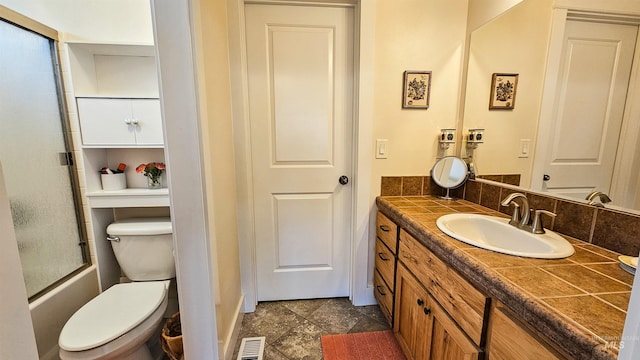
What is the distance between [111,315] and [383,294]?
1516 mm

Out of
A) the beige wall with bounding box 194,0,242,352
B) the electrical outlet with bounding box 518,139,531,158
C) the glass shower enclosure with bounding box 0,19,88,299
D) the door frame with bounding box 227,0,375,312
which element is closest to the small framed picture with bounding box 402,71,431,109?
the door frame with bounding box 227,0,375,312

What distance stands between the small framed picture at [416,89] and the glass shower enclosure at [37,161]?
2.19 m

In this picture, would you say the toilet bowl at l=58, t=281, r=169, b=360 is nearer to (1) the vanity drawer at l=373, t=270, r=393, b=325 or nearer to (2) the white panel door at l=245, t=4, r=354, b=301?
(2) the white panel door at l=245, t=4, r=354, b=301

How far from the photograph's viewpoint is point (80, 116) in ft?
4.83

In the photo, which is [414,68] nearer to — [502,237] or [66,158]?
[502,237]

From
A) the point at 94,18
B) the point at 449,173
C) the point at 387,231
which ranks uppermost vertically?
the point at 94,18

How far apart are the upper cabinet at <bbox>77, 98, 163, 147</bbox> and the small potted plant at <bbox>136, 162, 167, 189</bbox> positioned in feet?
0.50

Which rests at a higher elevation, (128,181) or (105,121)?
(105,121)

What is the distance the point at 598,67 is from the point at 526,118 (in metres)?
0.33

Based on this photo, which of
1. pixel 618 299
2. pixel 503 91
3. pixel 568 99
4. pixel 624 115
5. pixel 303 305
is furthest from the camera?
pixel 303 305

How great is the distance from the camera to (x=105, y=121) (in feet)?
4.90

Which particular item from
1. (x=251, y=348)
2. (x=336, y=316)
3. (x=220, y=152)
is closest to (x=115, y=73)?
(x=220, y=152)

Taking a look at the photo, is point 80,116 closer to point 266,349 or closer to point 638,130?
point 266,349

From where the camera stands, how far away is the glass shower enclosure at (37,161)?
4.42 ft
